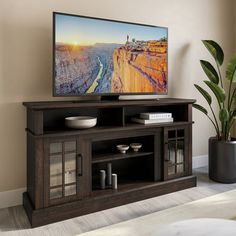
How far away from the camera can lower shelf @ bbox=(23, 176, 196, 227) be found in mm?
2186

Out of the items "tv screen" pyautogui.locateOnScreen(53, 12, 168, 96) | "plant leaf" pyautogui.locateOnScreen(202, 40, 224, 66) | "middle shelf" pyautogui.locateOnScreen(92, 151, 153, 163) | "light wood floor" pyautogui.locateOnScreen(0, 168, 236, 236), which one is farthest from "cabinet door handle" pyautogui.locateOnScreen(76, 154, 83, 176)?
"plant leaf" pyautogui.locateOnScreen(202, 40, 224, 66)

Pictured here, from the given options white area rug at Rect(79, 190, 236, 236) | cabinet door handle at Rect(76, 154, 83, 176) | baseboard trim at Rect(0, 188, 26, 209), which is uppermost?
cabinet door handle at Rect(76, 154, 83, 176)

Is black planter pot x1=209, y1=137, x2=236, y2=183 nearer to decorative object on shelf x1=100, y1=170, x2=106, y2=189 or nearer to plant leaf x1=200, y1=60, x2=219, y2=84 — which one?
plant leaf x1=200, y1=60, x2=219, y2=84

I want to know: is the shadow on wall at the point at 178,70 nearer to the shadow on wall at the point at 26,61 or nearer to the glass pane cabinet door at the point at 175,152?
the glass pane cabinet door at the point at 175,152

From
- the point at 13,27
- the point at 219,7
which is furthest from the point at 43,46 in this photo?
the point at 219,7

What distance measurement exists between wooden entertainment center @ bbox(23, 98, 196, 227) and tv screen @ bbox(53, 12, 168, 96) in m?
0.22

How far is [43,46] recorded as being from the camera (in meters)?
2.57

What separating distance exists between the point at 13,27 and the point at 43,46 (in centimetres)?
29

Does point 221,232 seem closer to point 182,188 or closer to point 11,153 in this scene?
point 182,188

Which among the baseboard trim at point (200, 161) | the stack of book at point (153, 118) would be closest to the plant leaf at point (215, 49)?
the stack of book at point (153, 118)

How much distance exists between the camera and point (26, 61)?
2.51 metres

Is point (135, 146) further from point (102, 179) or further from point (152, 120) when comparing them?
point (102, 179)

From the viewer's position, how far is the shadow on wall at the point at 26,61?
2430 mm

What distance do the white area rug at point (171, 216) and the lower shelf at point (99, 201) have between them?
25.2 inches
